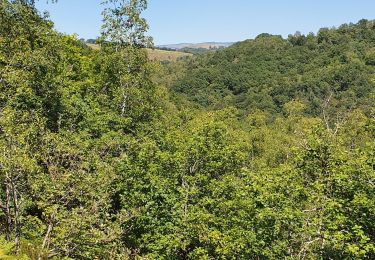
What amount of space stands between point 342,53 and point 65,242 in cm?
15323

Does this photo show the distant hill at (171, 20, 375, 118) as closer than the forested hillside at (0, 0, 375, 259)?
No

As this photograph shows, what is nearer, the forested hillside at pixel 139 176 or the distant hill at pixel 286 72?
the forested hillside at pixel 139 176

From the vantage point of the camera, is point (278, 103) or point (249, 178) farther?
point (278, 103)

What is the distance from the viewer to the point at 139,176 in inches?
872

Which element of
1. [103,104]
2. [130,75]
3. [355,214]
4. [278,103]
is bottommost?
[278,103]

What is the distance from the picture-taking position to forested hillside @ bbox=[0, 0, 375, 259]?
55.0 feet

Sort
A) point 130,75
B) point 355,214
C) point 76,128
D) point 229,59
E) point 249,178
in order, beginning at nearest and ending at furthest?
point 355,214, point 249,178, point 76,128, point 130,75, point 229,59

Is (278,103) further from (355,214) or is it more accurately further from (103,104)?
(355,214)

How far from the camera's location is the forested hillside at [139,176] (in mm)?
16766

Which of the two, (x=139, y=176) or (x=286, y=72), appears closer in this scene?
(x=139, y=176)

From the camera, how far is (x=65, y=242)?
16.9 m

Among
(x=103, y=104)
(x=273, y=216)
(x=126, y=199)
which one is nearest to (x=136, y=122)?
(x=103, y=104)

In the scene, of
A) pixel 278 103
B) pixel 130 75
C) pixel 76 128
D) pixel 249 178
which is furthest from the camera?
pixel 278 103

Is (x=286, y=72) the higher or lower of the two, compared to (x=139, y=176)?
higher
